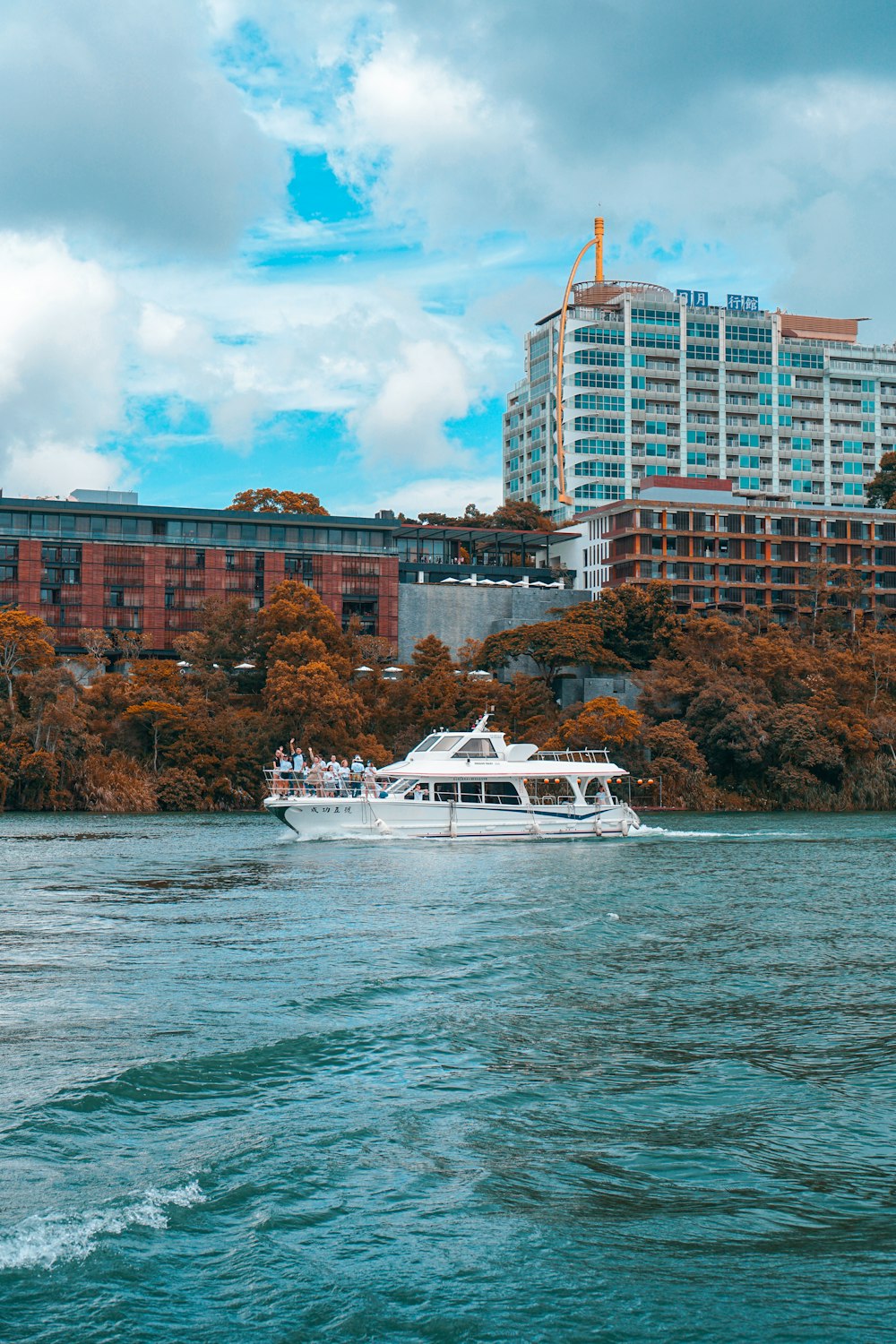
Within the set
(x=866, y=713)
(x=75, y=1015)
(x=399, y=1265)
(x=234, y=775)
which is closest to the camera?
(x=399, y=1265)

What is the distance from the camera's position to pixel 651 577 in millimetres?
112625

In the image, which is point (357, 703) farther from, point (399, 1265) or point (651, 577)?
point (399, 1265)

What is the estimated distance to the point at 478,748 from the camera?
58562 millimetres

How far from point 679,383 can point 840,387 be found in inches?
846

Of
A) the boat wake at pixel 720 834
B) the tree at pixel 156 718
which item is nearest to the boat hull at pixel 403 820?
the boat wake at pixel 720 834

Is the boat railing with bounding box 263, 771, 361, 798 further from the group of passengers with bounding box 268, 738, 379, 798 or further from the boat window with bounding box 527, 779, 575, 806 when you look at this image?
the boat window with bounding box 527, 779, 575, 806

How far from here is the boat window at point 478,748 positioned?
58256 millimetres

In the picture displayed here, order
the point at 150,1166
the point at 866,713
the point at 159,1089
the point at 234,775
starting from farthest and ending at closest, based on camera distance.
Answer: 1. the point at 866,713
2. the point at 234,775
3. the point at 159,1089
4. the point at 150,1166

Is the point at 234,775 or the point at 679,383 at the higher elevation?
the point at 679,383

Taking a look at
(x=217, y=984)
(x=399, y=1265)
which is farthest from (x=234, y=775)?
(x=399, y=1265)

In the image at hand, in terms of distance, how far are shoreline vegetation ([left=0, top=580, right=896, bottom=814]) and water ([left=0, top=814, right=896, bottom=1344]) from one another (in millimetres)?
54441

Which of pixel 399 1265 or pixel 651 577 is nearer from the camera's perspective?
pixel 399 1265

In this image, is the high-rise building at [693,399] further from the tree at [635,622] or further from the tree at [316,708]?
the tree at [316,708]

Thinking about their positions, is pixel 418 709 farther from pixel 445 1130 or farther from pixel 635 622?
pixel 445 1130
